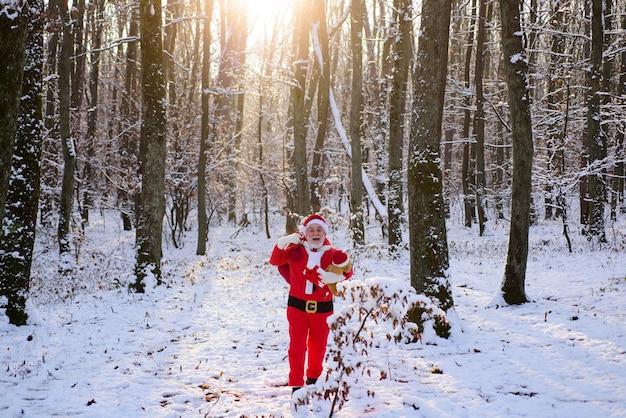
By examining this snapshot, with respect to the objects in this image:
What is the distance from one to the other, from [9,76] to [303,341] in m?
3.32

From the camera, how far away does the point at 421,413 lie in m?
3.74

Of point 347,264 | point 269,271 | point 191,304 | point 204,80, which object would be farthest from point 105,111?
point 347,264

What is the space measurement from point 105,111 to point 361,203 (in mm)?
24289

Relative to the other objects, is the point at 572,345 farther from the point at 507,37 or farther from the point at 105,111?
the point at 105,111

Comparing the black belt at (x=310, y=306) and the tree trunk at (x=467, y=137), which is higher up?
the tree trunk at (x=467, y=137)

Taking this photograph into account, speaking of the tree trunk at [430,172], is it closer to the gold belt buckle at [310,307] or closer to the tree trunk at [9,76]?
the gold belt buckle at [310,307]

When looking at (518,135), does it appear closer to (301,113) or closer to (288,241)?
(288,241)

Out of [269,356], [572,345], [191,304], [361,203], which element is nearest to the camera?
[572,345]

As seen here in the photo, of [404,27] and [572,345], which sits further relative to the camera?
[404,27]

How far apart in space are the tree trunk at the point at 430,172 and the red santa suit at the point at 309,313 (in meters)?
1.97

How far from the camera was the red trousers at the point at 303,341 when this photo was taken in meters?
4.10

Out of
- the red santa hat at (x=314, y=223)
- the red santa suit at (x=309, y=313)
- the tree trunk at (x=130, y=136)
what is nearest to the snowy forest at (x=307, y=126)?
the tree trunk at (x=130, y=136)

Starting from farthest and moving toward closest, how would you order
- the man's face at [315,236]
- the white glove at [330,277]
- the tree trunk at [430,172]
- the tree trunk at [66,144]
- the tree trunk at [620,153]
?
the tree trunk at [620,153], the tree trunk at [66,144], the tree trunk at [430,172], the man's face at [315,236], the white glove at [330,277]

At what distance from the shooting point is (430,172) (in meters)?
5.71
